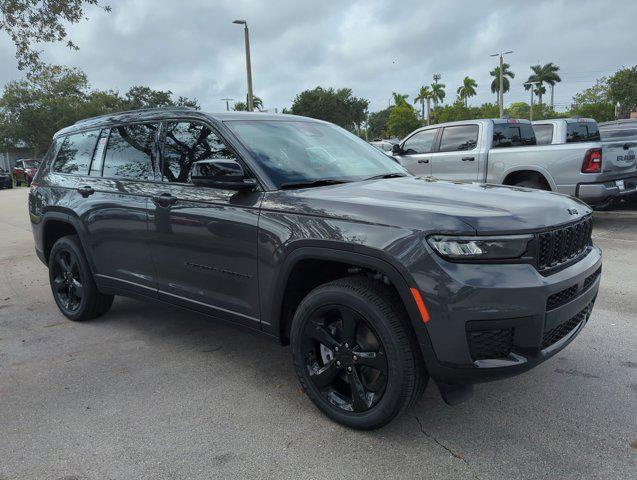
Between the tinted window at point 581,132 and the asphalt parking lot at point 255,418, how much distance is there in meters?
5.96

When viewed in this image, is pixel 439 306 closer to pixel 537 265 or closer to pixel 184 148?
pixel 537 265

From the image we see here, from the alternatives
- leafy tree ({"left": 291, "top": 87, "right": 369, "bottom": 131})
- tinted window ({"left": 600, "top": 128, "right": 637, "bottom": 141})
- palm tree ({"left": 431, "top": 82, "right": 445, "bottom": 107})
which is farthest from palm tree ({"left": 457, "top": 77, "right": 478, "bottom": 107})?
tinted window ({"left": 600, "top": 128, "right": 637, "bottom": 141})

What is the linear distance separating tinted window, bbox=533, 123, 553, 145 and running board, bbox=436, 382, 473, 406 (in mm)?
8215

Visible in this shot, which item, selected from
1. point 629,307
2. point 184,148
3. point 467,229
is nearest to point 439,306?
point 467,229

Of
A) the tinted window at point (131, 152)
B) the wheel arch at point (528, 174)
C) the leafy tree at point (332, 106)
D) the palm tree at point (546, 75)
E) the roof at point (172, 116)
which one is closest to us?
the roof at point (172, 116)

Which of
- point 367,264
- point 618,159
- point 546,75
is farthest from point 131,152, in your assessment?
point 546,75

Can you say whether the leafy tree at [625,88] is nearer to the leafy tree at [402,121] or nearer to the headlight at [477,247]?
the leafy tree at [402,121]

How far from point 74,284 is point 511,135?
748cm

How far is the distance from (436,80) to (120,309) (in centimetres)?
9574

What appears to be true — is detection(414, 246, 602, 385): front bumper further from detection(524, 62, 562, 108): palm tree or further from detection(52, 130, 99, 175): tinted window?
detection(524, 62, 562, 108): palm tree

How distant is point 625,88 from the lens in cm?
3972

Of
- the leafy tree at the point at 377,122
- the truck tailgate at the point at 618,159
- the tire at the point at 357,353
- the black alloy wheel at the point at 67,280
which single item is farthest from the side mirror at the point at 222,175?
the leafy tree at the point at 377,122

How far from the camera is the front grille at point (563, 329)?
2.54 metres

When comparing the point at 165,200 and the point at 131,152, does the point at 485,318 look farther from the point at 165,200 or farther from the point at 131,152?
the point at 131,152
